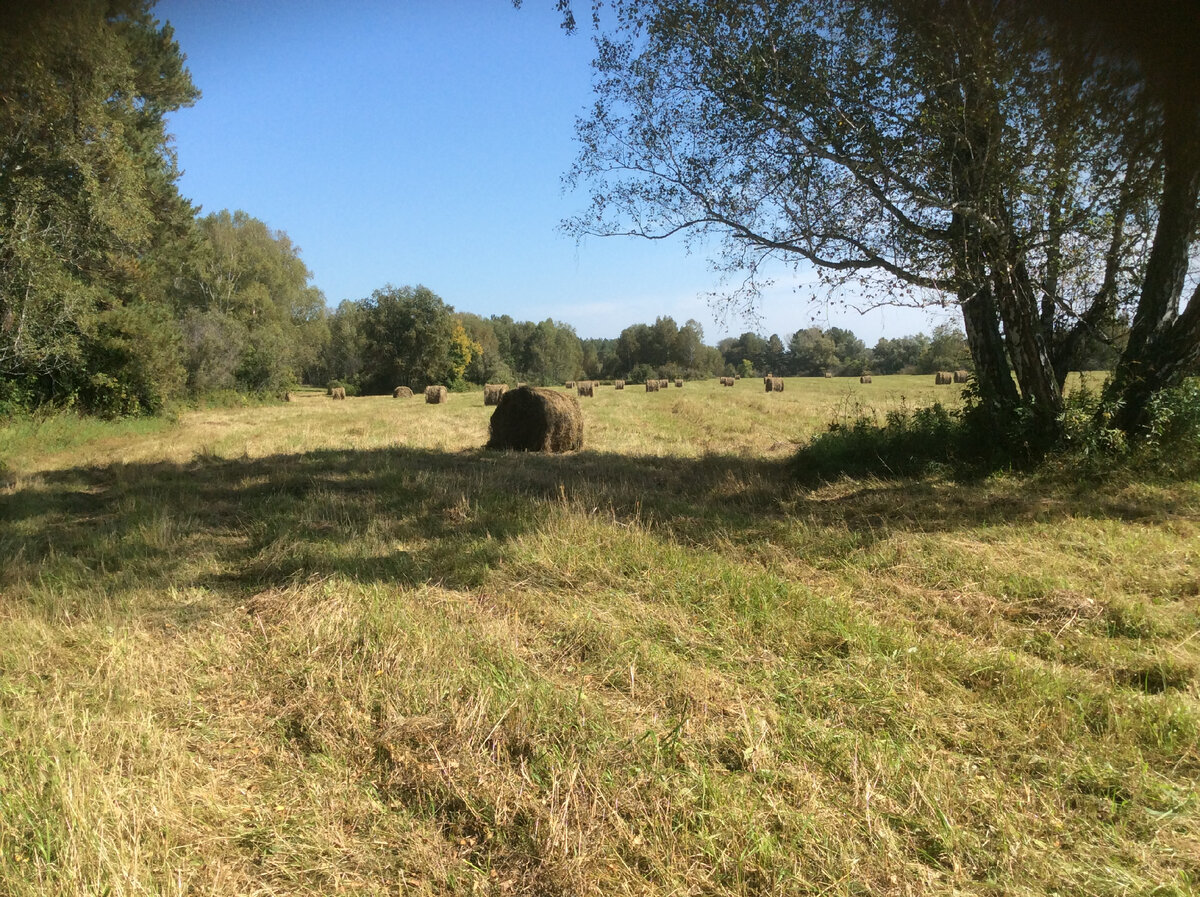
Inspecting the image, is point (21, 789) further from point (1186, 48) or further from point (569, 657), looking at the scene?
point (1186, 48)

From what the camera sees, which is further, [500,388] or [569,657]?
[500,388]

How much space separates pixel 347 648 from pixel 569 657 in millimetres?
1405

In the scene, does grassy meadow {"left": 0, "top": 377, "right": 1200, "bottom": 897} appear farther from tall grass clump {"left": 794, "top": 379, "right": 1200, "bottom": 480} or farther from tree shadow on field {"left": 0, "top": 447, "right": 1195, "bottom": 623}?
tall grass clump {"left": 794, "top": 379, "right": 1200, "bottom": 480}

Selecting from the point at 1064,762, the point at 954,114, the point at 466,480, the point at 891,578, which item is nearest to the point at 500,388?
the point at 466,480

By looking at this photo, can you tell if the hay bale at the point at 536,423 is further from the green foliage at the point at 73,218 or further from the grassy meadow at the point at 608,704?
the green foliage at the point at 73,218

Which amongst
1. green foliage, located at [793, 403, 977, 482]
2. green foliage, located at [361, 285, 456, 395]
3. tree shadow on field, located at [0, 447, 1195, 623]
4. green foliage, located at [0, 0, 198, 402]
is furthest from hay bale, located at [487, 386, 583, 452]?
green foliage, located at [361, 285, 456, 395]

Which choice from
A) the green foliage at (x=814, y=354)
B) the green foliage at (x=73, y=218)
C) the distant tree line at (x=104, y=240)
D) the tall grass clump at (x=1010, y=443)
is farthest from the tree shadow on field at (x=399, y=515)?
the green foliage at (x=814, y=354)

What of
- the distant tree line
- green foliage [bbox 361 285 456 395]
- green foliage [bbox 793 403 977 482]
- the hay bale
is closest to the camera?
green foliage [bbox 793 403 977 482]

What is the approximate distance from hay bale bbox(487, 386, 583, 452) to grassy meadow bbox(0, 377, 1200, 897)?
21.7 feet

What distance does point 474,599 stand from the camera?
4.80 metres

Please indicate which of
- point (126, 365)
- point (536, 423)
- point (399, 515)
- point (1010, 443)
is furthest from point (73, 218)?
point (1010, 443)

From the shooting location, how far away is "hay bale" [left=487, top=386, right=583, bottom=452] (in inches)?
539

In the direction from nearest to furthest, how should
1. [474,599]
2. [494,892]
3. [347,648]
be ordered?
[494,892], [347,648], [474,599]

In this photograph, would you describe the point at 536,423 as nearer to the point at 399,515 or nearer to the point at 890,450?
the point at 399,515
